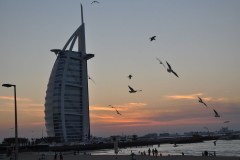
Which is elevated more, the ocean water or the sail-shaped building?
the sail-shaped building

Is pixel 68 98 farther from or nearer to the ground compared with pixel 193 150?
farther from the ground

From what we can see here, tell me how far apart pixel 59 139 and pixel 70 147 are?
24.5 m

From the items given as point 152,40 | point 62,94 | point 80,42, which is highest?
point 80,42

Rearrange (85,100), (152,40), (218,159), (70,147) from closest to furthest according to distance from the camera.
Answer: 1. (152,40)
2. (218,159)
3. (70,147)
4. (85,100)

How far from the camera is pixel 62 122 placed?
164 m

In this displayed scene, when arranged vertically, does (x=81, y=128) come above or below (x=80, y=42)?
below

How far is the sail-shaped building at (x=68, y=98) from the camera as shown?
166375mm

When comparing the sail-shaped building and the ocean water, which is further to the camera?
the sail-shaped building

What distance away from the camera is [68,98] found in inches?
6668

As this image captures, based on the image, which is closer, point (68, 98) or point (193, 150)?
point (193, 150)

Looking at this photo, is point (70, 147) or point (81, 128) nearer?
point (70, 147)

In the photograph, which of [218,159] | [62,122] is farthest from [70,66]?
[218,159]

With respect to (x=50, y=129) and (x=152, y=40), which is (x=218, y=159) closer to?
(x=152, y=40)

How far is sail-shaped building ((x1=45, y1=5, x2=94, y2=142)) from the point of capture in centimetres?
16638
